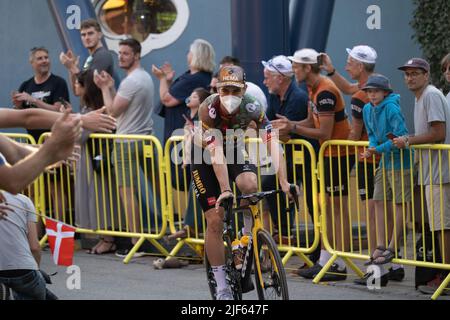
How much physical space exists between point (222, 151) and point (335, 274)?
2.36 metres

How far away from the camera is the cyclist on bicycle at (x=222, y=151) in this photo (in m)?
8.37

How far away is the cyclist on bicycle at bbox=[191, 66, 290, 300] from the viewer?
27.5ft

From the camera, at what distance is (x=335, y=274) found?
10.1 meters

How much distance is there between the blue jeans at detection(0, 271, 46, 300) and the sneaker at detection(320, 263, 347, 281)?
3.42 metres

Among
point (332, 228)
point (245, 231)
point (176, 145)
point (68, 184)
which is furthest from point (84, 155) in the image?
point (245, 231)

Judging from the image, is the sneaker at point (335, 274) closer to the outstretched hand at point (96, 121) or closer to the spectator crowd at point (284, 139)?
the spectator crowd at point (284, 139)

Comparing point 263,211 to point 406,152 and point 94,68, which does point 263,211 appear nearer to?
point 406,152

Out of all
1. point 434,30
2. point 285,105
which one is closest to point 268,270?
point 285,105

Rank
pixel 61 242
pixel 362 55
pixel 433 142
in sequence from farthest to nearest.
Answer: pixel 362 55 → pixel 433 142 → pixel 61 242

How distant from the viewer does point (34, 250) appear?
7691mm

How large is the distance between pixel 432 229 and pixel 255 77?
303cm

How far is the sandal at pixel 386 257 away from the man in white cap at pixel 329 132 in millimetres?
616

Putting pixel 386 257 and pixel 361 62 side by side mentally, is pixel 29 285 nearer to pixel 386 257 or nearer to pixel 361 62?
pixel 386 257

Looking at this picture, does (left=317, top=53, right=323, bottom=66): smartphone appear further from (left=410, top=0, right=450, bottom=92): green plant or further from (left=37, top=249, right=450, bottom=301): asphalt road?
(left=410, top=0, right=450, bottom=92): green plant
